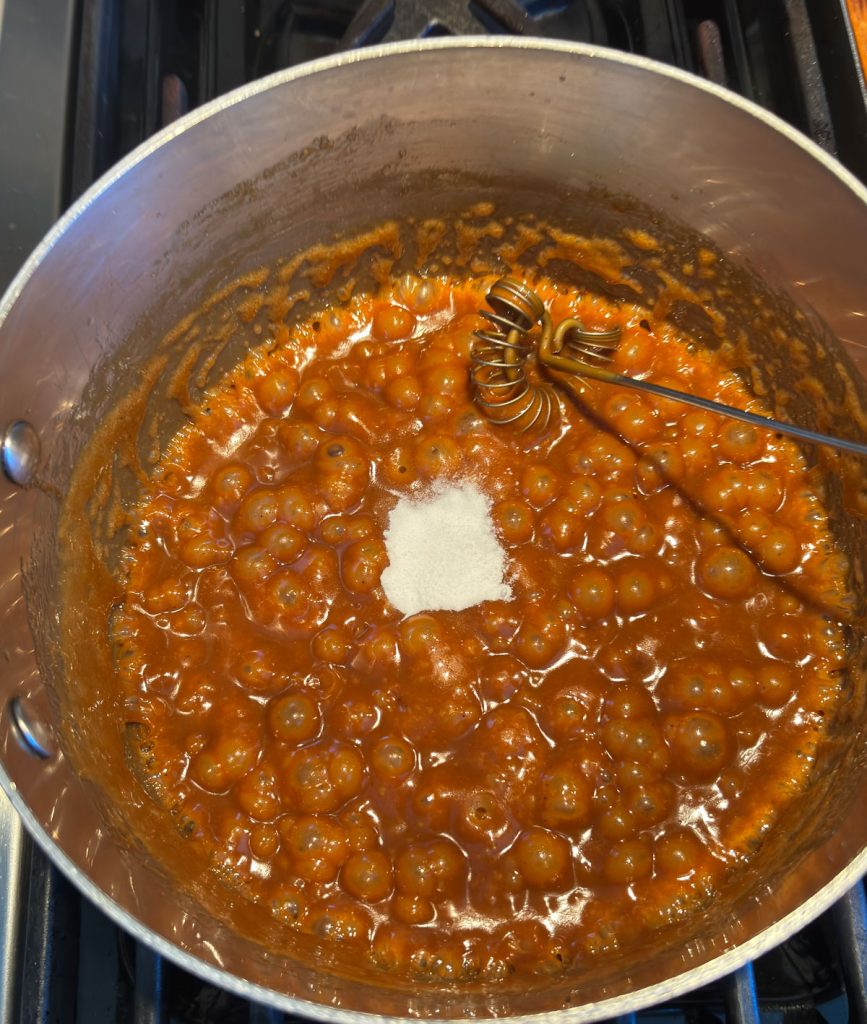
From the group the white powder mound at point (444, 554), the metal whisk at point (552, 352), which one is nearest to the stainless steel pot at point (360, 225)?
the metal whisk at point (552, 352)

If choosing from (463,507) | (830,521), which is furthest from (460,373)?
(830,521)

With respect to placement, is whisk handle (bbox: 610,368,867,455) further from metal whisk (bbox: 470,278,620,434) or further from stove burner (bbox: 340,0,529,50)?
stove burner (bbox: 340,0,529,50)

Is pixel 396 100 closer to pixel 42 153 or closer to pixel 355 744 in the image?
pixel 42 153

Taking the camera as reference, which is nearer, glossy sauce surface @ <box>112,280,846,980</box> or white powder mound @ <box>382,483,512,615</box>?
glossy sauce surface @ <box>112,280,846,980</box>

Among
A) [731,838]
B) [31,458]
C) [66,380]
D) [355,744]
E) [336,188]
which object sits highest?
[336,188]

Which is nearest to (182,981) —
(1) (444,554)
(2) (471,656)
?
(2) (471,656)

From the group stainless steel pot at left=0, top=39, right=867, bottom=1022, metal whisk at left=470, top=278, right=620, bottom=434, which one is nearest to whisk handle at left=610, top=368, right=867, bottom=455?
metal whisk at left=470, top=278, right=620, bottom=434

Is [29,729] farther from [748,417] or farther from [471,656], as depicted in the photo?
[748,417]
